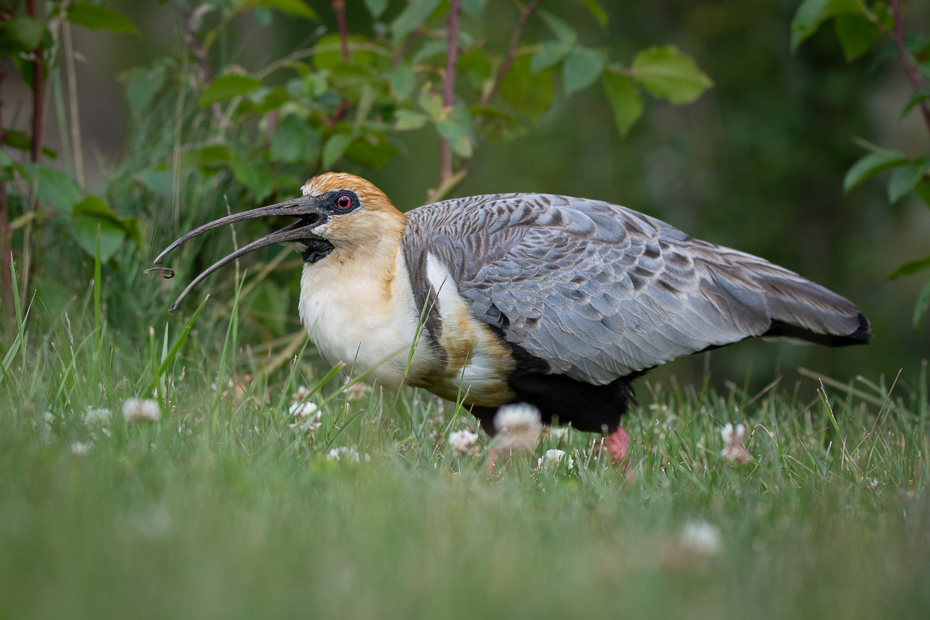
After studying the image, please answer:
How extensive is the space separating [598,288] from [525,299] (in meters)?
0.36

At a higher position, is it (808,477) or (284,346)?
(808,477)

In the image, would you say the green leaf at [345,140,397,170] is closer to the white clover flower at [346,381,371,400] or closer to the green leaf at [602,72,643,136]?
the green leaf at [602,72,643,136]

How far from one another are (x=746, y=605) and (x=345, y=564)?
0.87 meters

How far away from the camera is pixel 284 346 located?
560 centimetres

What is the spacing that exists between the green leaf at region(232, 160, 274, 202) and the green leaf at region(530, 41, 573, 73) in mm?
1543

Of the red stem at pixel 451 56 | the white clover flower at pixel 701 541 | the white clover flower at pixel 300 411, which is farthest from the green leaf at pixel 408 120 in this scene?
the white clover flower at pixel 701 541

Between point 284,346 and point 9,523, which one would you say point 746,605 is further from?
point 284,346

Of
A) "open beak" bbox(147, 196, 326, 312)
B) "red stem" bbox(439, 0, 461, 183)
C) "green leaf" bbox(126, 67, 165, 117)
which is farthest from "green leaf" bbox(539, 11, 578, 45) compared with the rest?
"green leaf" bbox(126, 67, 165, 117)

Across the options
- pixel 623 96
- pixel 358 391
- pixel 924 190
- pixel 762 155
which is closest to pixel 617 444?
pixel 358 391

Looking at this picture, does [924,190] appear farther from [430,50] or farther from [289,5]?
[289,5]

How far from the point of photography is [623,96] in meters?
5.02

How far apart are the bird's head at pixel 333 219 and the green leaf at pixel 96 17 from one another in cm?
124

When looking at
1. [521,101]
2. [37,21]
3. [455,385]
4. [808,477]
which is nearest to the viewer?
[808,477]

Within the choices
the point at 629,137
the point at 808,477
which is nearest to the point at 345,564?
the point at 808,477
